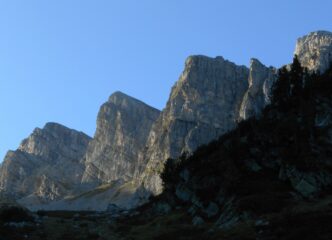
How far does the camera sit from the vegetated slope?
5506 centimetres

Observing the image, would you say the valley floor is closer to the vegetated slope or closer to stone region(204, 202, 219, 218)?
the vegetated slope

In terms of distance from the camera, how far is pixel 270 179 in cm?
7800

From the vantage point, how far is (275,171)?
80.9m

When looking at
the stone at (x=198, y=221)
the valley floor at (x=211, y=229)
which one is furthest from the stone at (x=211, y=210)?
the valley floor at (x=211, y=229)

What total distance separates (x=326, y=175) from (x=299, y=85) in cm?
4316

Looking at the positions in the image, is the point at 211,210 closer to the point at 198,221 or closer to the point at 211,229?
the point at 198,221

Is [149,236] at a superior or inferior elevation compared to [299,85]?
inferior

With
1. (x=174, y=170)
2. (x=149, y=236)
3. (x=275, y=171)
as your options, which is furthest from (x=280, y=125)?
(x=174, y=170)

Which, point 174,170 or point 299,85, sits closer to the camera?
point 299,85

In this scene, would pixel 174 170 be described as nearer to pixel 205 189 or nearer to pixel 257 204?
pixel 205 189

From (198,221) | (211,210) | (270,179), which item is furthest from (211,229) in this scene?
(270,179)

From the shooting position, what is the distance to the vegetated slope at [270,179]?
55.1m

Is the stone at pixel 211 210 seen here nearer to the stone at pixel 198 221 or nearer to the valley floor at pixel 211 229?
the stone at pixel 198 221

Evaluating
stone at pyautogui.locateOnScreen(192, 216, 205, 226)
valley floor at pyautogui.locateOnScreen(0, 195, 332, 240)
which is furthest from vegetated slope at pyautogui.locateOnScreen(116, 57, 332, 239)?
valley floor at pyautogui.locateOnScreen(0, 195, 332, 240)
